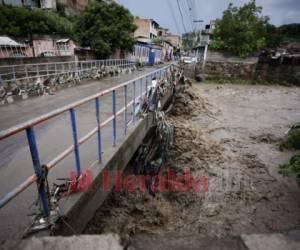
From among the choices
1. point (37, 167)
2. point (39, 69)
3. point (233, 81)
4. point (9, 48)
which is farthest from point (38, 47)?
point (37, 167)

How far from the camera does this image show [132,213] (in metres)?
3.63

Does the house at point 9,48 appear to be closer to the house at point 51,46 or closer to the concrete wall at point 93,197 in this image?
the house at point 51,46

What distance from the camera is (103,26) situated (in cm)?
1681

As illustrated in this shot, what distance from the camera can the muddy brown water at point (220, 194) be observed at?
3391 mm

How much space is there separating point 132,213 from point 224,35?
1874 cm

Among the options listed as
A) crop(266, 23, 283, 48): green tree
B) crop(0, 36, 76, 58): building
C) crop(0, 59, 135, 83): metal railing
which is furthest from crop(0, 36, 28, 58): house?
crop(266, 23, 283, 48): green tree

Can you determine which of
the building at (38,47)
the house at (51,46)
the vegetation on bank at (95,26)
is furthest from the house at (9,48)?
the vegetation on bank at (95,26)

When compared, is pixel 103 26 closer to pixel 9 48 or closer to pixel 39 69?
pixel 9 48

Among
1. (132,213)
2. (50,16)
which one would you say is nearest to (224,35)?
(50,16)

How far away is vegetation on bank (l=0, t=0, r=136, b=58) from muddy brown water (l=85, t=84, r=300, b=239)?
12.0m

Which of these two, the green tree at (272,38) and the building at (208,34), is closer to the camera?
the building at (208,34)

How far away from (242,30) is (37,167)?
19810mm

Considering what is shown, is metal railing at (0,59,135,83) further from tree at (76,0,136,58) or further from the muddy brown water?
the muddy brown water

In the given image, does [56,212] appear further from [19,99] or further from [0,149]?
[19,99]
